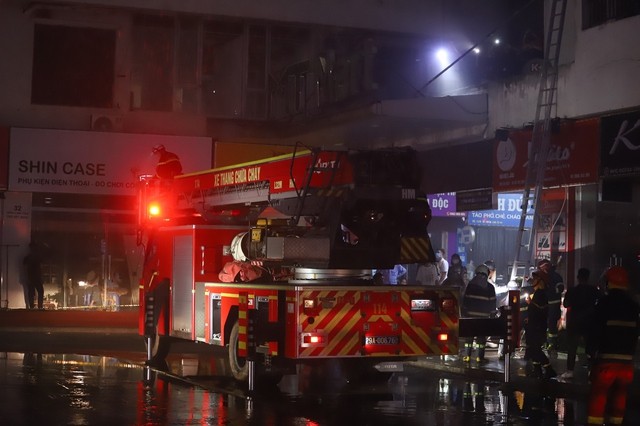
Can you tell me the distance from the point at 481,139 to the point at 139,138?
945 centimetres

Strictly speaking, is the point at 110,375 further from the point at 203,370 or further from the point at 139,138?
the point at 139,138

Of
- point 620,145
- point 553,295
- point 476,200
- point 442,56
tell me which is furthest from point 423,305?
point 442,56

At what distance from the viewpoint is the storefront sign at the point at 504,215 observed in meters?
21.2

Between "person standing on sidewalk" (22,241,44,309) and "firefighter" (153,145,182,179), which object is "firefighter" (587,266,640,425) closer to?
"firefighter" (153,145,182,179)

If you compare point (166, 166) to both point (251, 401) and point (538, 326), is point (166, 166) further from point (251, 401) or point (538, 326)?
point (538, 326)

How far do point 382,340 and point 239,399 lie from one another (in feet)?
6.08

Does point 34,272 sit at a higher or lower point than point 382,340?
higher

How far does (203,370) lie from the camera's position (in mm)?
16516

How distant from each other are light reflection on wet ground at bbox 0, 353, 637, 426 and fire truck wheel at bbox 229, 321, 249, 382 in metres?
0.22

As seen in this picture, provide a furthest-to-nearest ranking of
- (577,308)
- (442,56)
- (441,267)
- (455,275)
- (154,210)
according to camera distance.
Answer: (442,56) → (441,267) → (455,275) → (154,210) → (577,308)

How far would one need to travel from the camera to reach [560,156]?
17.9 m

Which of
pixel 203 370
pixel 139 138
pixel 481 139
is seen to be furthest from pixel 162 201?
pixel 139 138

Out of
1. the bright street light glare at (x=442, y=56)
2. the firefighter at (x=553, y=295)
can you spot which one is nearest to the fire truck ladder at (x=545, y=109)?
the firefighter at (x=553, y=295)

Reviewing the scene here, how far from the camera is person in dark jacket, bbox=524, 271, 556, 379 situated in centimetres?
1496
